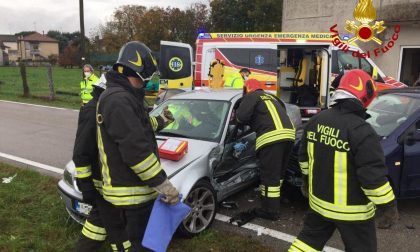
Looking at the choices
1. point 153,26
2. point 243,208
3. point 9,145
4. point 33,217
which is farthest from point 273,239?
point 153,26

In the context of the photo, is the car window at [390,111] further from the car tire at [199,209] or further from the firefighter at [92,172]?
the firefighter at [92,172]

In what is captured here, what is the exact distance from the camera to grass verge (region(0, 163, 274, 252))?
3.82 m

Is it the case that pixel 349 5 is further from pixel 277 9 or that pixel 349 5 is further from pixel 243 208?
pixel 277 9

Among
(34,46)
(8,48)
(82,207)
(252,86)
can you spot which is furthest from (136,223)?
(8,48)

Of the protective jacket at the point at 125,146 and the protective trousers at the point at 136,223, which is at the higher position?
the protective jacket at the point at 125,146

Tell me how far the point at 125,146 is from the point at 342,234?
5.26ft

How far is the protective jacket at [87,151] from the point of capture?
2.86 m

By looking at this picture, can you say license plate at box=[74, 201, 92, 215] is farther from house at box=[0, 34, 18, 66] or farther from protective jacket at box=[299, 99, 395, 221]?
house at box=[0, 34, 18, 66]

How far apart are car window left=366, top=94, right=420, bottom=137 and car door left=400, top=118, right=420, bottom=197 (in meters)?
0.22

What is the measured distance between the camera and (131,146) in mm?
2420

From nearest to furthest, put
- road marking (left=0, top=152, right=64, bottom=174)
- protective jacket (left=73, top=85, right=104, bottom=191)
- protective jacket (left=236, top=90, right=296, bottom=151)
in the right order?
protective jacket (left=73, top=85, right=104, bottom=191) < protective jacket (left=236, top=90, right=296, bottom=151) < road marking (left=0, top=152, right=64, bottom=174)

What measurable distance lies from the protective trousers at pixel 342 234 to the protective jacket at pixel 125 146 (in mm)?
1181

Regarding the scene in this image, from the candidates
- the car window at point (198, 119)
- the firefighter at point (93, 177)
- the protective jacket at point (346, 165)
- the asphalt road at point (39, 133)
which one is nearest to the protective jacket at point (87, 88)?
the asphalt road at point (39, 133)

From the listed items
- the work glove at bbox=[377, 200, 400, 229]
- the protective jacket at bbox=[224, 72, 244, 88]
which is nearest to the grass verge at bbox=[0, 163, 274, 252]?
the work glove at bbox=[377, 200, 400, 229]
